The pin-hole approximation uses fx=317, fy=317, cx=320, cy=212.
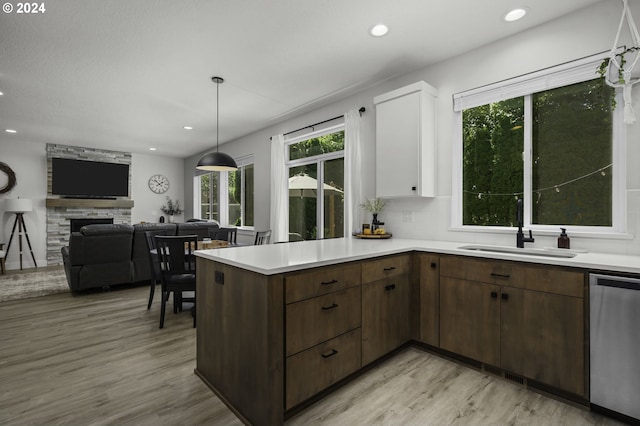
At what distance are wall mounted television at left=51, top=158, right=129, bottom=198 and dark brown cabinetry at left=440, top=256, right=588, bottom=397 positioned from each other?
7.93 m

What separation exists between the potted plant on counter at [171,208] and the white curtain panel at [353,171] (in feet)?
20.4

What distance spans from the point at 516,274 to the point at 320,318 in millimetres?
1348

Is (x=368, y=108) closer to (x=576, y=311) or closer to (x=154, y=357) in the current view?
(x=576, y=311)

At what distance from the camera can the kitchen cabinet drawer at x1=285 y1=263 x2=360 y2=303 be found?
171cm

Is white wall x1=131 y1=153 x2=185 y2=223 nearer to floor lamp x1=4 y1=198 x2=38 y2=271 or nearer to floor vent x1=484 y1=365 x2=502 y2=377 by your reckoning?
floor lamp x1=4 y1=198 x2=38 y2=271

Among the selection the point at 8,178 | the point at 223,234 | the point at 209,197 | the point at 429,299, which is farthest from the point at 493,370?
the point at 8,178

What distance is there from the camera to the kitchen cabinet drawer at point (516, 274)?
6.25 feet

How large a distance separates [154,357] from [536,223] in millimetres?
3373

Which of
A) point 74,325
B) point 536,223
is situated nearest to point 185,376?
point 74,325

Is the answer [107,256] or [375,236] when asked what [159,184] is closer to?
[107,256]

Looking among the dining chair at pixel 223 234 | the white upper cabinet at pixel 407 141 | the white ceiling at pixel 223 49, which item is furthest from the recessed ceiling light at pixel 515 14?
the dining chair at pixel 223 234

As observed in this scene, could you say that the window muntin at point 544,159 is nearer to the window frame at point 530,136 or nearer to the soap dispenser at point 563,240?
the window frame at point 530,136

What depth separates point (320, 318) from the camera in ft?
6.13

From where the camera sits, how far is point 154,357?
255 centimetres
